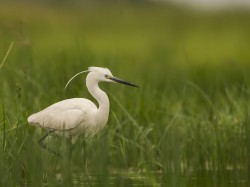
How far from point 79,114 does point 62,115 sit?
0.16m

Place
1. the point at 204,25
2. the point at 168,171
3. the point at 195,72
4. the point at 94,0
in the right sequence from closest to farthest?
1. the point at 168,171
2. the point at 195,72
3. the point at 204,25
4. the point at 94,0

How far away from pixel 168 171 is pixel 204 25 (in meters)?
20.7

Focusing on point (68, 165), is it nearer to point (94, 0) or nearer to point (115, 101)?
point (115, 101)

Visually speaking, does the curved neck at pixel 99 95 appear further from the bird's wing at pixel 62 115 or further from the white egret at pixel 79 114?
the bird's wing at pixel 62 115

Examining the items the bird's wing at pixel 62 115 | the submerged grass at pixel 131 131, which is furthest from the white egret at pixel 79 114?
the submerged grass at pixel 131 131

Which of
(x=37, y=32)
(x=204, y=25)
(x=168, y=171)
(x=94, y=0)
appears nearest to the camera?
(x=168, y=171)

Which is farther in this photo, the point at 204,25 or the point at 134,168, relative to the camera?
the point at 204,25

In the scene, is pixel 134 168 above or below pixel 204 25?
below

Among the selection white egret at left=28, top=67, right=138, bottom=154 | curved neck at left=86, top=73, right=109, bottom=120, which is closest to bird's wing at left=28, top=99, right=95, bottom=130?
white egret at left=28, top=67, right=138, bottom=154

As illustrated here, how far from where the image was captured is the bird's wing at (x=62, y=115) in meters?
7.60

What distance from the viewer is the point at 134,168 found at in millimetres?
7699

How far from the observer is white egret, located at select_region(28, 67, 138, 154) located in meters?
7.65

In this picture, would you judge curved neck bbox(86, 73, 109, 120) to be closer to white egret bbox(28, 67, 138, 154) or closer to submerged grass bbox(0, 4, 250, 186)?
white egret bbox(28, 67, 138, 154)

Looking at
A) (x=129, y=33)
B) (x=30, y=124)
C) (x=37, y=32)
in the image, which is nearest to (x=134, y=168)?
(x=30, y=124)
